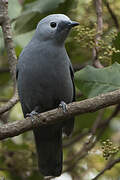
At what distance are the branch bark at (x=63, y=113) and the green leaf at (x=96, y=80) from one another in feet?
0.79

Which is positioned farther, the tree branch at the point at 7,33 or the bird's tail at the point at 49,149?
the bird's tail at the point at 49,149

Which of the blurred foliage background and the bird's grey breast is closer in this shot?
the bird's grey breast

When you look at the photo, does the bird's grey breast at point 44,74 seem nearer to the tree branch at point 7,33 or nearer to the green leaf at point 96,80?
the tree branch at point 7,33

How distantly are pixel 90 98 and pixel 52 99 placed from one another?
799 millimetres

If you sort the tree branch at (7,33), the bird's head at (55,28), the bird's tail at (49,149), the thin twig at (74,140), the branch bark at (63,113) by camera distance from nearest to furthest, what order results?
the branch bark at (63,113), the bird's head at (55,28), the tree branch at (7,33), the bird's tail at (49,149), the thin twig at (74,140)

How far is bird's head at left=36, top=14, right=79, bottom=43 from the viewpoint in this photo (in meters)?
3.45

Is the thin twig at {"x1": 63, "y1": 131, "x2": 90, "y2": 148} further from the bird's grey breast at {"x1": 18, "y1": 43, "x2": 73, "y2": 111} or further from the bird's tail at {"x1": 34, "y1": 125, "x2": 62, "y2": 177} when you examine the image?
the bird's grey breast at {"x1": 18, "y1": 43, "x2": 73, "y2": 111}

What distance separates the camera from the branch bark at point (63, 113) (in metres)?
2.86

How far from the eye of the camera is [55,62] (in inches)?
140

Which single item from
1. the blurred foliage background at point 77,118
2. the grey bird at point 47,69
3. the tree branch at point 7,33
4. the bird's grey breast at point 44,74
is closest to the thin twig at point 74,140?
the blurred foliage background at point 77,118

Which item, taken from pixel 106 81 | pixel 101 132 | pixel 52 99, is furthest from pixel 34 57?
pixel 101 132

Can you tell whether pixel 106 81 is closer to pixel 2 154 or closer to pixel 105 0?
pixel 105 0

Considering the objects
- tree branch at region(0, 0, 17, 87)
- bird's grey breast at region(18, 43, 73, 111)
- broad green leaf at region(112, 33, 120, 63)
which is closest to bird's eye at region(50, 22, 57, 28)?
bird's grey breast at region(18, 43, 73, 111)

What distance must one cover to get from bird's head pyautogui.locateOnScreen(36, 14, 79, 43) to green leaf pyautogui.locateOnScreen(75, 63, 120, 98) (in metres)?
0.51
